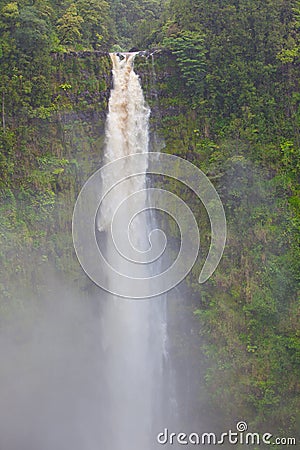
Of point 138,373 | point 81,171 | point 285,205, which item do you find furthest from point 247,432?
point 81,171

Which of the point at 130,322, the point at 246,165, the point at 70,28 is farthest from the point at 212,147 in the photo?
the point at 70,28

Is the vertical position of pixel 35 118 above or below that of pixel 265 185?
above

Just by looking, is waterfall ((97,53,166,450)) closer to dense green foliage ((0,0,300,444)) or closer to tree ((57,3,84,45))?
dense green foliage ((0,0,300,444))

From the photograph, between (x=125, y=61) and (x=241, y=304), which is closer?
(x=241, y=304)

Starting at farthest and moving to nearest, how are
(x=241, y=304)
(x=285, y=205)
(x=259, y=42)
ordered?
1. (x=259, y=42)
2. (x=285, y=205)
3. (x=241, y=304)

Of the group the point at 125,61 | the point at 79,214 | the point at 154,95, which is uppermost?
the point at 125,61

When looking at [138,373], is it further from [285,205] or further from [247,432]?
[285,205]

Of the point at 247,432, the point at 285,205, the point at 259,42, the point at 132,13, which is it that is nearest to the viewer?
the point at 247,432
